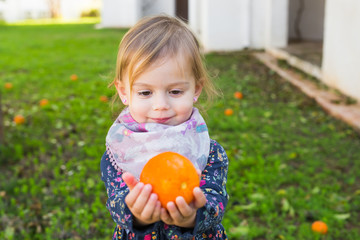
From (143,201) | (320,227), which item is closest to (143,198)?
(143,201)

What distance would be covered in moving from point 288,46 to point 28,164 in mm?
7118

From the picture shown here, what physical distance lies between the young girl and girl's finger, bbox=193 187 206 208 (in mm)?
19

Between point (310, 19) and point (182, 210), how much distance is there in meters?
10.3

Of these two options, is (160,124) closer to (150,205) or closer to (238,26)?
(150,205)

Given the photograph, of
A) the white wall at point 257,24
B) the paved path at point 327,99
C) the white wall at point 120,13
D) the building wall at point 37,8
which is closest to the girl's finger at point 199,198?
the paved path at point 327,99

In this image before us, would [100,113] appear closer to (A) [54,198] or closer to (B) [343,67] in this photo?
(A) [54,198]

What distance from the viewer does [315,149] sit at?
437cm

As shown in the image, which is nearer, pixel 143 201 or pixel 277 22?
pixel 143 201

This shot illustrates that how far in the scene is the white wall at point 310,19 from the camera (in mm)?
10477

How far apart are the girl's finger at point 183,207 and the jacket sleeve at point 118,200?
0.59 ft

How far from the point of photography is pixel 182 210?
1.30m

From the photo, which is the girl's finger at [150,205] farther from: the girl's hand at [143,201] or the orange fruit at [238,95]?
the orange fruit at [238,95]

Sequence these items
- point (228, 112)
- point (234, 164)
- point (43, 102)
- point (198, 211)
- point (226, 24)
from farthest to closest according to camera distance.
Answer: point (226, 24) < point (43, 102) < point (228, 112) < point (234, 164) < point (198, 211)

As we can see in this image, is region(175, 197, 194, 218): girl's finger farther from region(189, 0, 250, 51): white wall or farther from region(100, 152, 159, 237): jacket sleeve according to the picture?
region(189, 0, 250, 51): white wall
